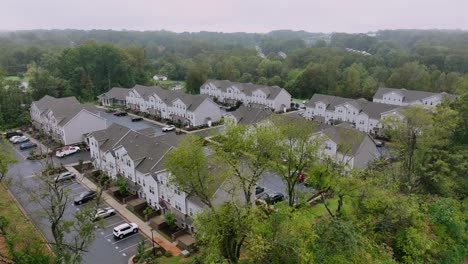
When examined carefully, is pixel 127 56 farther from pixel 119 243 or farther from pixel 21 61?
pixel 119 243

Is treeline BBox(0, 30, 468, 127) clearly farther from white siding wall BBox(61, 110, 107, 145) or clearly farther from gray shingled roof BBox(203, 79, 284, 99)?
white siding wall BBox(61, 110, 107, 145)

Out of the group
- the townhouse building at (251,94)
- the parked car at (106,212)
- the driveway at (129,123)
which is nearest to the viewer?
the parked car at (106,212)

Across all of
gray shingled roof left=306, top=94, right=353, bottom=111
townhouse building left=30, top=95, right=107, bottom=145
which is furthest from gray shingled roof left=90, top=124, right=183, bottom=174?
gray shingled roof left=306, top=94, right=353, bottom=111

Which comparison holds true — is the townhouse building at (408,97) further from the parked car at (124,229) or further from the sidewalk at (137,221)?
the parked car at (124,229)

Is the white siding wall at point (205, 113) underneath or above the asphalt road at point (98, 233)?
above

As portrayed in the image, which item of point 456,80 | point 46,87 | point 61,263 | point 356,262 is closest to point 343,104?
point 456,80

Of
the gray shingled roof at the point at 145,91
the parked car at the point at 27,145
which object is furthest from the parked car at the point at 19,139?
the gray shingled roof at the point at 145,91
